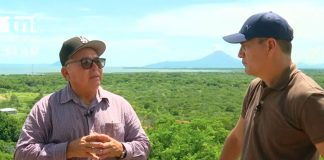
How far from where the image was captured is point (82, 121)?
2.59m

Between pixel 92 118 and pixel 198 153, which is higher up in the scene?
pixel 92 118

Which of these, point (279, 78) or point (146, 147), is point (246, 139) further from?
point (146, 147)

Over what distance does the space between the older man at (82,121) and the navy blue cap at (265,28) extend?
0.75 m

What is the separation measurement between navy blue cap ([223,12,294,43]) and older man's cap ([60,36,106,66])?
0.73 metres

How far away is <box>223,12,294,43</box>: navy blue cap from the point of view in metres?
2.23

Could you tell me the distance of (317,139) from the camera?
2053 mm

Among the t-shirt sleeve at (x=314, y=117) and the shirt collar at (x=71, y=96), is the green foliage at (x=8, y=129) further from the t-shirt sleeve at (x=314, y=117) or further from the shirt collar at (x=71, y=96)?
the t-shirt sleeve at (x=314, y=117)

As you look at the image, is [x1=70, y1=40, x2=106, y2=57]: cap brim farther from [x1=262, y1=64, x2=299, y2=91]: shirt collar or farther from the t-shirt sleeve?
the t-shirt sleeve

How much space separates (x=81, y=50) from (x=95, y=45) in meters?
0.08

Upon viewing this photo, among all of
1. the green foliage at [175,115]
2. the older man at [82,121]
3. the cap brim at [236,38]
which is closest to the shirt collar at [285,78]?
the cap brim at [236,38]

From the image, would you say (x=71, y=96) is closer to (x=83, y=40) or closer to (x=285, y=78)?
(x=83, y=40)

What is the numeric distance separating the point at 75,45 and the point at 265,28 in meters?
0.97

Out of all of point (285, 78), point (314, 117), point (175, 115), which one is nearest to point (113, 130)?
point (285, 78)

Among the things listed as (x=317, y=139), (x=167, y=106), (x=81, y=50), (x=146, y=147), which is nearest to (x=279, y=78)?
(x=317, y=139)
